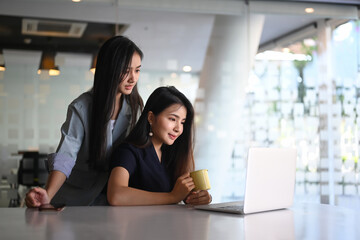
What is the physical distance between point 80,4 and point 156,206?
10.0 ft

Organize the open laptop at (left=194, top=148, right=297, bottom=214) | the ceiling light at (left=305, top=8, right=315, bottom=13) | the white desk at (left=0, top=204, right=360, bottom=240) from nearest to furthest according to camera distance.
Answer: the white desk at (left=0, top=204, right=360, bottom=240) < the open laptop at (left=194, top=148, right=297, bottom=214) < the ceiling light at (left=305, top=8, right=315, bottom=13)

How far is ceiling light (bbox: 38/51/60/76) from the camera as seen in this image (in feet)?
14.7

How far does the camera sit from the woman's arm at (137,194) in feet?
6.41

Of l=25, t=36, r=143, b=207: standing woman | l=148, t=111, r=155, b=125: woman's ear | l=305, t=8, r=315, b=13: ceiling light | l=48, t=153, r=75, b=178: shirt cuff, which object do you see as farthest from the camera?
l=305, t=8, r=315, b=13: ceiling light

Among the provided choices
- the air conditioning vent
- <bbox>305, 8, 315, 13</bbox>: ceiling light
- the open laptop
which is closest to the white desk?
the open laptop

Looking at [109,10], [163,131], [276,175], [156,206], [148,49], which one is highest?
[109,10]

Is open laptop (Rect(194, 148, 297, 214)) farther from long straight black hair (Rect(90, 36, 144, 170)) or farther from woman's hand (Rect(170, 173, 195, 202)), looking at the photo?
long straight black hair (Rect(90, 36, 144, 170))

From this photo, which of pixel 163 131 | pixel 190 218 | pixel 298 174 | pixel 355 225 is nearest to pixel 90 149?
pixel 163 131

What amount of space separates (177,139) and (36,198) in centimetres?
71

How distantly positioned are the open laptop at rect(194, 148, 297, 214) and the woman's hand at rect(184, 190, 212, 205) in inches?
9.0

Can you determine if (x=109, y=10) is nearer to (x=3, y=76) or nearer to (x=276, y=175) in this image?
(x=3, y=76)

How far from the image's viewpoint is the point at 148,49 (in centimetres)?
475

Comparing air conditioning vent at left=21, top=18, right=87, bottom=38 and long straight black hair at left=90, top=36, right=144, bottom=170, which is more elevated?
air conditioning vent at left=21, top=18, right=87, bottom=38

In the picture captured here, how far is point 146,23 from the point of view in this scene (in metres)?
4.74
